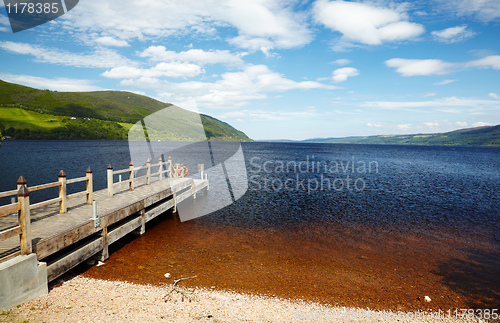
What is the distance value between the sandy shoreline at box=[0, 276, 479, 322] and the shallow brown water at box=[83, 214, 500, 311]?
62 centimetres

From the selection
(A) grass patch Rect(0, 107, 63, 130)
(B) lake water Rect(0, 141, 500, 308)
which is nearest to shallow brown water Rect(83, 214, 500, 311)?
(B) lake water Rect(0, 141, 500, 308)

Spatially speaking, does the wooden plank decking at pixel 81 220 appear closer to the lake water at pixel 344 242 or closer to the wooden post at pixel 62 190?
the wooden post at pixel 62 190

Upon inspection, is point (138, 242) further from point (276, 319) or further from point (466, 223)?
point (466, 223)

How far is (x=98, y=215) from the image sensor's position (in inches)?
462

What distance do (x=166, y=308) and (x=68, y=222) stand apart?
206 inches

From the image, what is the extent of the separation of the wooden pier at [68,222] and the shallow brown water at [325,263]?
1.21m

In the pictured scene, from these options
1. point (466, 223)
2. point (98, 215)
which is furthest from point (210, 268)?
point (466, 223)

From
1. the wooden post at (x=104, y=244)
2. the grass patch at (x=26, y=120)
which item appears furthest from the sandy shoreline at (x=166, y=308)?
the grass patch at (x=26, y=120)

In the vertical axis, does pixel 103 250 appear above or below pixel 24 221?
below

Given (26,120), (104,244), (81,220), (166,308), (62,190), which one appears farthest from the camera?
(26,120)

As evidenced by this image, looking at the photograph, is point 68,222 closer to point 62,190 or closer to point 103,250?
point 62,190

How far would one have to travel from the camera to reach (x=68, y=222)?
10.6 meters

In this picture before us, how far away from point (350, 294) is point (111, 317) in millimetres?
8539

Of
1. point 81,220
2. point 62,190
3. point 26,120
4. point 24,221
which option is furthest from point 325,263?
point 26,120
